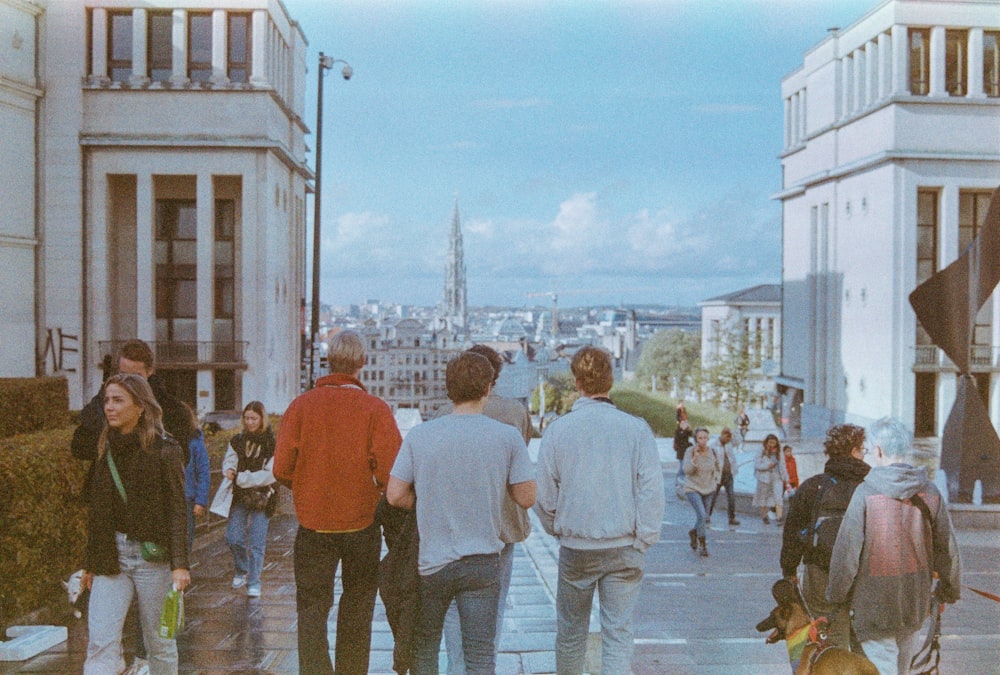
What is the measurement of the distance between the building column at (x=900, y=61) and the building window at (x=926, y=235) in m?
3.96

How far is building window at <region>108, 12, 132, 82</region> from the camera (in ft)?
97.0

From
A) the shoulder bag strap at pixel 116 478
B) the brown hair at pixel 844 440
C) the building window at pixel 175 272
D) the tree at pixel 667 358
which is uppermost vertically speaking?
the building window at pixel 175 272

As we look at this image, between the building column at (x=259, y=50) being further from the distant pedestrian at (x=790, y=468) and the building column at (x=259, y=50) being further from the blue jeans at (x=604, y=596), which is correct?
the blue jeans at (x=604, y=596)

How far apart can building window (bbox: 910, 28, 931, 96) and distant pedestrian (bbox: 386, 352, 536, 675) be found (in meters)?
36.8

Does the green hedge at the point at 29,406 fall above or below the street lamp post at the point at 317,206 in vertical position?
below

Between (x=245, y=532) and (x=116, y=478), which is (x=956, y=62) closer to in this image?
(x=245, y=532)

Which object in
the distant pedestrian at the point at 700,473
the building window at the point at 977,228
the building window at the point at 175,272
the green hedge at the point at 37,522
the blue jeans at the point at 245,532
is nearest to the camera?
the green hedge at the point at 37,522

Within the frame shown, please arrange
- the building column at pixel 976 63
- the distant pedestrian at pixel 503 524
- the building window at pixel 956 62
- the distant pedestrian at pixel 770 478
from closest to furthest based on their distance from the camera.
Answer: the distant pedestrian at pixel 503 524 → the distant pedestrian at pixel 770 478 → the building column at pixel 976 63 → the building window at pixel 956 62

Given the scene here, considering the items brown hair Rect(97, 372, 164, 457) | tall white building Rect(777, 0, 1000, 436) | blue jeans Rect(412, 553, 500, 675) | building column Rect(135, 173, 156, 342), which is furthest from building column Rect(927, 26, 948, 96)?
brown hair Rect(97, 372, 164, 457)

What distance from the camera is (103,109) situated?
29.4 meters

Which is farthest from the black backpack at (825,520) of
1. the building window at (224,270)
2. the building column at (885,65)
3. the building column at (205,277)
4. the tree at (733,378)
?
the tree at (733,378)

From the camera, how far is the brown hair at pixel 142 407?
15.7 feet

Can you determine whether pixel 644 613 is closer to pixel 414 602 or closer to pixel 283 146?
pixel 414 602

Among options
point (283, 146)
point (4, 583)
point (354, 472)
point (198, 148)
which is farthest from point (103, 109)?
point (354, 472)
